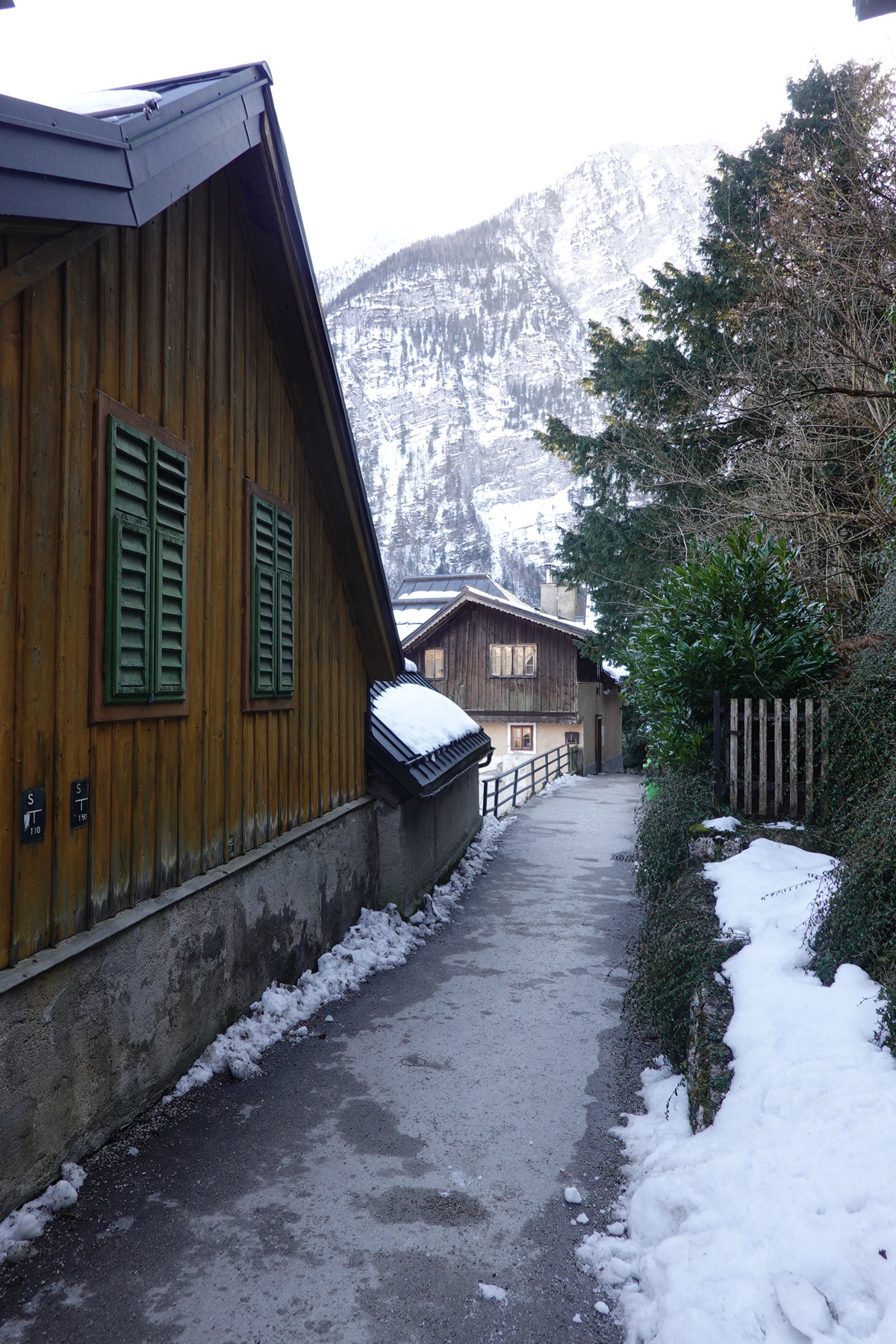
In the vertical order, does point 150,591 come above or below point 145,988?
above

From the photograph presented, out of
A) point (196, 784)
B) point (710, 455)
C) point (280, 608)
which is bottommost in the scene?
point (196, 784)

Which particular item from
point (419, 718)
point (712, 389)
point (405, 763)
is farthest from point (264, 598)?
point (712, 389)

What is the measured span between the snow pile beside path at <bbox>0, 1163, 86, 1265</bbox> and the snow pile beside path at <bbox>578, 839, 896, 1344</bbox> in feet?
7.07

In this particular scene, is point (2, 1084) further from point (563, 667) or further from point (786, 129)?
point (563, 667)

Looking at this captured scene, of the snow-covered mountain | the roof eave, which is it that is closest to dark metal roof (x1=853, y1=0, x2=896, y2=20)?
the roof eave

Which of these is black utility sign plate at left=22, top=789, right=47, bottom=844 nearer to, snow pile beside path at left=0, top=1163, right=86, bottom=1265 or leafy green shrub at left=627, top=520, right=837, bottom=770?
snow pile beside path at left=0, top=1163, right=86, bottom=1265

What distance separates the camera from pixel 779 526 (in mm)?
12328

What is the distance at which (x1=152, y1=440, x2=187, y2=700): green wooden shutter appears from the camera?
14.6 feet

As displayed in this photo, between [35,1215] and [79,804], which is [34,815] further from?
[35,1215]

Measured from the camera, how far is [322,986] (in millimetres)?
6391

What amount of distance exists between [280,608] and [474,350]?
7335 inches

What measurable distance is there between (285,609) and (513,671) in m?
24.5

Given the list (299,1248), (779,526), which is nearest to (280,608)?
(299,1248)

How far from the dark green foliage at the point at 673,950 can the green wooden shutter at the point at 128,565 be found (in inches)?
133
